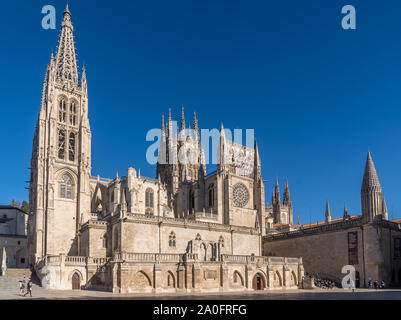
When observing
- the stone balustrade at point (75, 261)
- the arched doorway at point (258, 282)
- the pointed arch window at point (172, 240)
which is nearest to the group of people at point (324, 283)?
the arched doorway at point (258, 282)

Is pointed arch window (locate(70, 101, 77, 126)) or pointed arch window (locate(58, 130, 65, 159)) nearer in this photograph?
pointed arch window (locate(58, 130, 65, 159))

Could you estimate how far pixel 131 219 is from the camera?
124ft

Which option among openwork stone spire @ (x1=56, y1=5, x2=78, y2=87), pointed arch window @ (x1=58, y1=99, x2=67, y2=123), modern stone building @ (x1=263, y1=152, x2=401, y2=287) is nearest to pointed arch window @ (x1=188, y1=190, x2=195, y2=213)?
modern stone building @ (x1=263, y1=152, x2=401, y2=287)

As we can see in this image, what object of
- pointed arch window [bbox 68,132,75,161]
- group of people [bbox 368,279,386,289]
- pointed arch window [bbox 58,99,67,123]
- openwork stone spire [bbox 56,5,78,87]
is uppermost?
openwork stone spire [bbox 56,5,78,87]

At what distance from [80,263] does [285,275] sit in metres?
18.7

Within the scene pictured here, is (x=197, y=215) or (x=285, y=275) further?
(x=197, y=215)

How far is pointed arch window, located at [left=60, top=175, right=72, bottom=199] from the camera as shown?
163 ft

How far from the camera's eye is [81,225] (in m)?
46.4

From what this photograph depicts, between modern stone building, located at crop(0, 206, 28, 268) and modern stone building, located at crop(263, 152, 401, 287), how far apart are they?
36.6 meters

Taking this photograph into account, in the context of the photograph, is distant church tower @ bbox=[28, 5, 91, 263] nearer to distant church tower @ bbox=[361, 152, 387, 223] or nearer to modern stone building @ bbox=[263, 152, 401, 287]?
modern stone building @ bbox=[263, 152, 401, 287]

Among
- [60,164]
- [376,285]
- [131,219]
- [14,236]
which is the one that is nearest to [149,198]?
[60,164]
